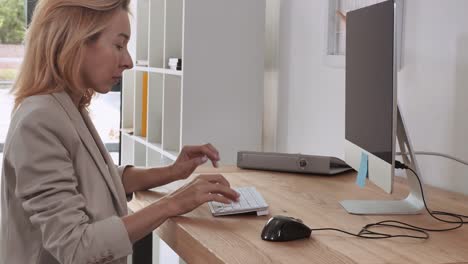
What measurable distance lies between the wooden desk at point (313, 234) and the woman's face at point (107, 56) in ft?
1.14

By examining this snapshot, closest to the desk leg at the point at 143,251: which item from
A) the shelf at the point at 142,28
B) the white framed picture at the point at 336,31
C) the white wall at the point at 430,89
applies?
the white wall at the point at 430,89

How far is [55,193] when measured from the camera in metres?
1.35

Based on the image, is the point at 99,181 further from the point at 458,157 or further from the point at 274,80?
the point at 274,80

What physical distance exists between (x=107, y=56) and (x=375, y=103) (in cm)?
61

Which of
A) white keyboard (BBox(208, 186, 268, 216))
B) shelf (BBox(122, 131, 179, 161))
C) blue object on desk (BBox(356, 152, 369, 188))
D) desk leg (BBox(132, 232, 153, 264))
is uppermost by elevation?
blue object on desk (BBox(356, 152, 369, 188))

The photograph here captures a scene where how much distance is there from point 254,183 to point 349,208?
1.31 feet

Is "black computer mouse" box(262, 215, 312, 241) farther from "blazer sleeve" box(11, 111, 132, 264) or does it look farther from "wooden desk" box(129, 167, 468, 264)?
"blazer sleeve" box(11, 111, 132, 264)

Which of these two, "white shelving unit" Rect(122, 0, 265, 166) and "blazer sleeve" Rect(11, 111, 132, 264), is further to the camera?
"white shelving unit" Rect(122, 0, 265, 166)

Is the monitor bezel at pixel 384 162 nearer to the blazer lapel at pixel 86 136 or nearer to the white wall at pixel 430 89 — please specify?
the white wall at pixel 430 89

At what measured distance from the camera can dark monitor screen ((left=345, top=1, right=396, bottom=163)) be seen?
1.49 metres

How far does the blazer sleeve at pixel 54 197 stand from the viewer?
134 centimetres

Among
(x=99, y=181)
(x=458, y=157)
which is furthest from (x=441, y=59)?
(x=99, y=181)

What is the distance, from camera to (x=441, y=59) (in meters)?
2.00

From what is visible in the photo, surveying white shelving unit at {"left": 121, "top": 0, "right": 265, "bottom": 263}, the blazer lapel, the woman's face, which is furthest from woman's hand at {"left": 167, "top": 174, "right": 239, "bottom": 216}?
white shelving unit at {"left": 121, "top": 0, "right": 265, "bottom": 263}
